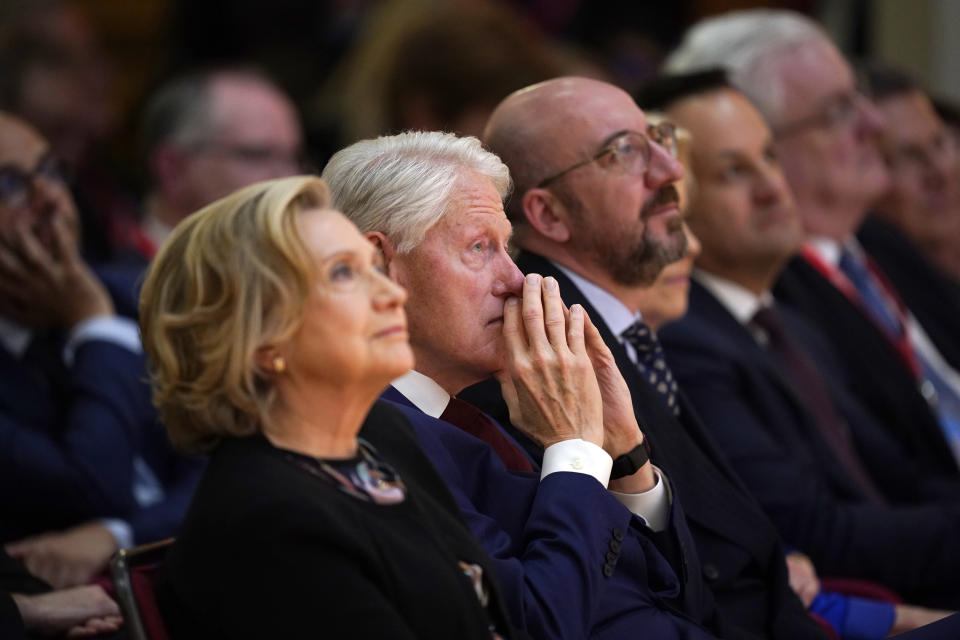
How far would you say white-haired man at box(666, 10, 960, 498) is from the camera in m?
4.73

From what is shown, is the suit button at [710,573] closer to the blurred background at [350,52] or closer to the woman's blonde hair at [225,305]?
the woman's blonde hair at [225,305]

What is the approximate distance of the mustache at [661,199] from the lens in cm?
302

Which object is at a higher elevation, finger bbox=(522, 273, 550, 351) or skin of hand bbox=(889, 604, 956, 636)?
finger bbox=(522, 273, 550, 351)

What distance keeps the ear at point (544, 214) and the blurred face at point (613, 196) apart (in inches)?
0.7

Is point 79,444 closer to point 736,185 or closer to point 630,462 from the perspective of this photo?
point 630,462

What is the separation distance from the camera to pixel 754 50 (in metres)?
4.98

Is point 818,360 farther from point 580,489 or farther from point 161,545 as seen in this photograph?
point 161,545

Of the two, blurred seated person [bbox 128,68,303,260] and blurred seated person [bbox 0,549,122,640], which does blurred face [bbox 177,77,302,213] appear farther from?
blurred seated person [bbox 0,549,122,640]

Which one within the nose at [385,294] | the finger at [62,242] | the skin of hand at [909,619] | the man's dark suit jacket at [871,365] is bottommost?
the man's dark suit jacket at [871,365]

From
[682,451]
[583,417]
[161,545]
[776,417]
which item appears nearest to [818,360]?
[776,417]

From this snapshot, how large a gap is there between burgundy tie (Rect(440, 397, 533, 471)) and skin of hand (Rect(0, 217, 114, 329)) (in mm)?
1628

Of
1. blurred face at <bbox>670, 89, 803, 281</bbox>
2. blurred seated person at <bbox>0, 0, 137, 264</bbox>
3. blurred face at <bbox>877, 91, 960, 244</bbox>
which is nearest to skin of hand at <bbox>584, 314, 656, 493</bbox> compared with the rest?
blurred face at <bbox>670, 89, 803, 281</bbox>

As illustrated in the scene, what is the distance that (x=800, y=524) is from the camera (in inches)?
139

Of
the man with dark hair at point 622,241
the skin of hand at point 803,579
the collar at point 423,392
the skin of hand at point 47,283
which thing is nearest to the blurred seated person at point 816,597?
the skin of hand at point 803,579
